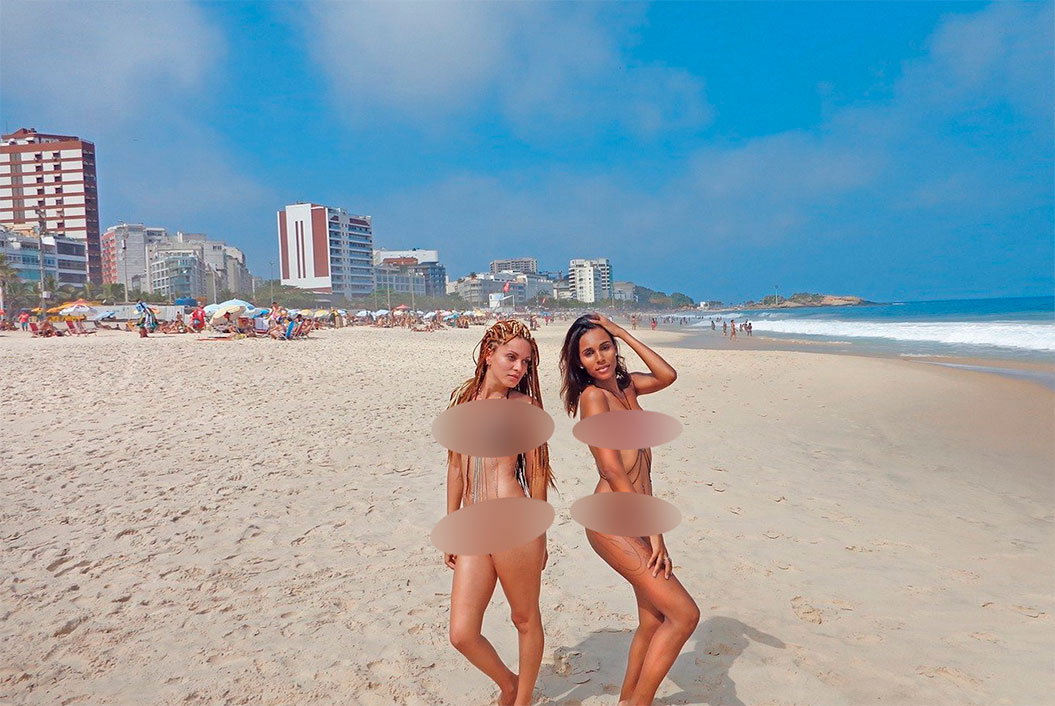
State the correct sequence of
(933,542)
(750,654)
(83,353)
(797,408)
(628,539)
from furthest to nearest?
1. (83,353)
2. (797,408)
3. (933,542)
4. (750,654)
5. (628,539)

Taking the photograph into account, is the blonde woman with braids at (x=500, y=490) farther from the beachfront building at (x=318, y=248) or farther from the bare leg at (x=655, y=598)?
the beachfront building at (x=318, y=248)

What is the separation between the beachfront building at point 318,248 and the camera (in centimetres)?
10912

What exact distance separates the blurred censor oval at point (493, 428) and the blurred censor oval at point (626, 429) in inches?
7.0

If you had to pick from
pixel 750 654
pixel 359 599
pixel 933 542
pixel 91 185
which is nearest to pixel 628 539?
pixel 750 654

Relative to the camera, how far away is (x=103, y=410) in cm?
900

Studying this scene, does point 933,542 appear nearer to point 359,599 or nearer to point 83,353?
point 359,599

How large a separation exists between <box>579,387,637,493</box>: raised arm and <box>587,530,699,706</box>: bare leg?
7.7 inches

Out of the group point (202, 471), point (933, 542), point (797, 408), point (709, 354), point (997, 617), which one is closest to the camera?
point (997, 617)

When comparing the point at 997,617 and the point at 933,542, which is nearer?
the point at 997,617

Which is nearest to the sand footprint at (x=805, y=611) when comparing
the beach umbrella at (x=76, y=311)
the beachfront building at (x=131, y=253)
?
the beach umbrella at (x=76, y=311)

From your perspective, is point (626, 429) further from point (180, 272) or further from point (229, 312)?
point (180, 272)

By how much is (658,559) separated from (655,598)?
0.16m

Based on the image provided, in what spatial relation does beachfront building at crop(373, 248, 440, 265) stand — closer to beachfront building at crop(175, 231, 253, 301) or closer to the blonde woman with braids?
beachfront building at crop(175, 231, 253, 301)

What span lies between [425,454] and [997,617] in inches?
203
